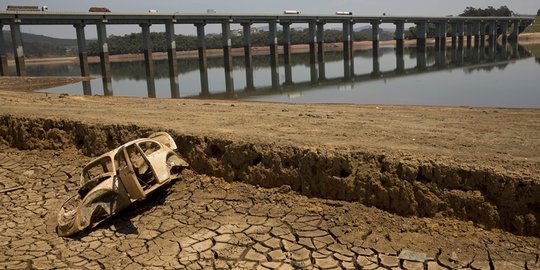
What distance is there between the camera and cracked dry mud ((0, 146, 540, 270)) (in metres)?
5.10

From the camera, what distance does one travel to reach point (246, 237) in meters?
5.92

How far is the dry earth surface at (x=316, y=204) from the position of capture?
5.21m

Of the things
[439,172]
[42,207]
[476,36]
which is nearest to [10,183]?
[42,207]

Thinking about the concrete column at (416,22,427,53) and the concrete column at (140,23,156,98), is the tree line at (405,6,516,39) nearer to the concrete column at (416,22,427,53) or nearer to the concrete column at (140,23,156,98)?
the concrete column at (416,22,427,53)

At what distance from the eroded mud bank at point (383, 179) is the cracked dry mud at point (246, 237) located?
0.15 m

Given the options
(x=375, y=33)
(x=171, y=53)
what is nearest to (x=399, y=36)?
(x=375, y=33)

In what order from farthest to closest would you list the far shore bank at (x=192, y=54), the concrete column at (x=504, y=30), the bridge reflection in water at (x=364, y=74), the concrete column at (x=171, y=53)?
the concrete column at (x=504, y=30) < the far shore bank at (x=192, y=54) < the concrete column at (x=171, y=53) < the bridge reflection in water at (x=364, y=74)

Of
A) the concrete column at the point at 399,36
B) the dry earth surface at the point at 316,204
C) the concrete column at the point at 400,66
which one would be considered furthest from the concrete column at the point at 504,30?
the dry earth surface at the point at 316,204

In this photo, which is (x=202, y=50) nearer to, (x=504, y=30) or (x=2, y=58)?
(x=2, y=58)

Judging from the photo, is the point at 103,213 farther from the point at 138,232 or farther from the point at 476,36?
the point at 476,36

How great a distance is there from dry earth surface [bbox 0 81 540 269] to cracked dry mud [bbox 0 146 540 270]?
0.06 ft

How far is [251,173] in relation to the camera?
7.17 metres

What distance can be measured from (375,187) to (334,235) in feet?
2.86

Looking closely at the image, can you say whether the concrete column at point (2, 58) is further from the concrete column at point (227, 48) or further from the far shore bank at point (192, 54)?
the far shore bank at point (192, 54)
